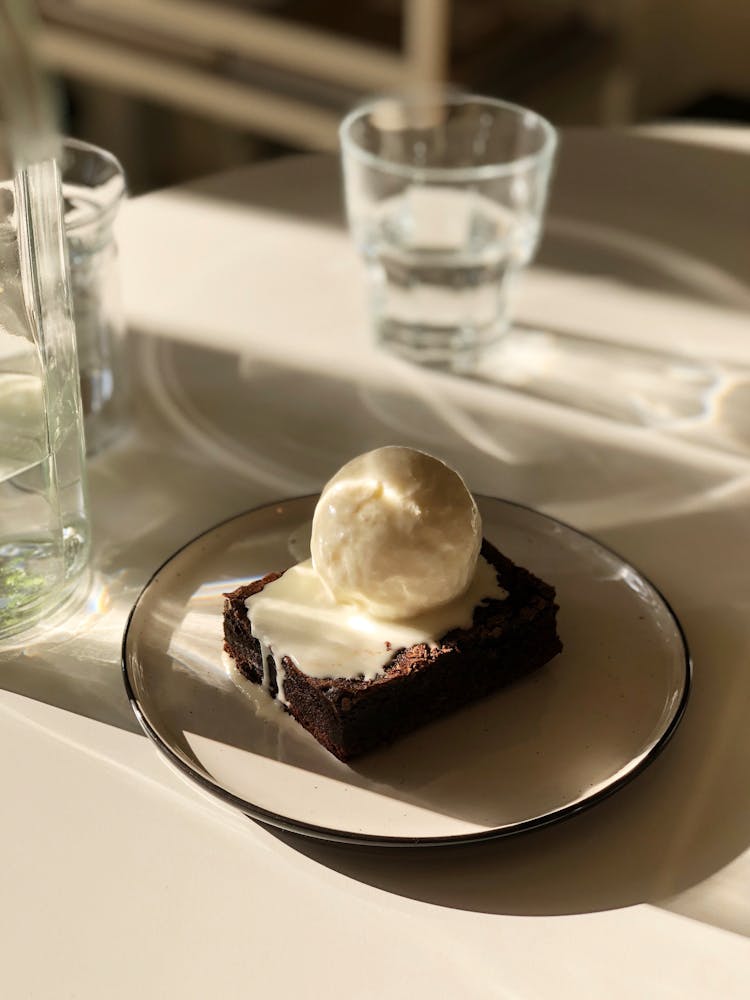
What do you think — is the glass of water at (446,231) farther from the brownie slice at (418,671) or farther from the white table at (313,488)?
the brownie slice at (418,671)

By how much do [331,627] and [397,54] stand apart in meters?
1.68

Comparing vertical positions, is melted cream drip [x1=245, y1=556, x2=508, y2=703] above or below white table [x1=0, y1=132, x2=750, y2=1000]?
above

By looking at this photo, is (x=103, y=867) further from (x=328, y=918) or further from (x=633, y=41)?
(x=633, y=41)

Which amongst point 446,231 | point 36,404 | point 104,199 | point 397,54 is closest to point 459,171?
point 446,231

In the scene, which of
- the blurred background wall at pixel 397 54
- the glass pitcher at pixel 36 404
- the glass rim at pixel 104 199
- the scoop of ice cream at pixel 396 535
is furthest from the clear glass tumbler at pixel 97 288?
the blurred background wall at pixel 397 54

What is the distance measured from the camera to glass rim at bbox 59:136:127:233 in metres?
0.75

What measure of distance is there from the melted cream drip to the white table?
7cm

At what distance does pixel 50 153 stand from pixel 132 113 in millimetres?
2045

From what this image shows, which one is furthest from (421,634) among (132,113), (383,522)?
(132,113)

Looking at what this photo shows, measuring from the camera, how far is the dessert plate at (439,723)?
1.73 feet

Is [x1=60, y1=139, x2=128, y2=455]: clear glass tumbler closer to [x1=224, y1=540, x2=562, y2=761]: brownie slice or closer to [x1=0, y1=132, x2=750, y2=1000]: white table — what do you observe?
[x1=0, y1=132, x2=750, y2=1000]: white table

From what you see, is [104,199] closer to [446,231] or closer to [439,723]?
[446,231]

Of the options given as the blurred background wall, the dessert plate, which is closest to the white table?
the dessert plate

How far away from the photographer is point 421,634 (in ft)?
1.91
